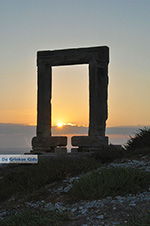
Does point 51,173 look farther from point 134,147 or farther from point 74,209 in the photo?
point 134,147

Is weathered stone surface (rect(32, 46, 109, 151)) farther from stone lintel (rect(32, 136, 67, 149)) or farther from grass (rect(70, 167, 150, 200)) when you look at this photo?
grass (rect(70, 167, 150, 200))

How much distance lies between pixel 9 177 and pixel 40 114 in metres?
9.05

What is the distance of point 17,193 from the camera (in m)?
11.2

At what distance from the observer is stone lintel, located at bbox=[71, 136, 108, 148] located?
1961cm

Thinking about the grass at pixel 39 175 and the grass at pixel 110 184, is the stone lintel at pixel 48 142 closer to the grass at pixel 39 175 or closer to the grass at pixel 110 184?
the grass at pixel 39 175

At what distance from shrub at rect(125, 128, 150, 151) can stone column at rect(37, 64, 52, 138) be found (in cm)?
517

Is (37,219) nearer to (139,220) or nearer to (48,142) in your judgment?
(139,220)

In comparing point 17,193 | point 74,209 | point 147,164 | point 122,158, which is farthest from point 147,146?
point 74,209

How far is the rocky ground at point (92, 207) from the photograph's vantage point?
7.70 metres

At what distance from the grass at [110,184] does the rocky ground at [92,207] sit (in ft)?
0.68

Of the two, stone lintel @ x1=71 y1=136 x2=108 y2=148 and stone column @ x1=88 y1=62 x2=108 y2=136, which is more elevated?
stone column @ x1=88 y1=62 x2=108 y2=136

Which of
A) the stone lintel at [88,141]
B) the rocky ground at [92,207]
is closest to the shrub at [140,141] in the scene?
the stone lintel at [88,141]

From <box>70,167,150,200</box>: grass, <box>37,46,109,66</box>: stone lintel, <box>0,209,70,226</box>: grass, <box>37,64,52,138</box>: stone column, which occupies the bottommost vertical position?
<box>0,209,70,226</box>: grass

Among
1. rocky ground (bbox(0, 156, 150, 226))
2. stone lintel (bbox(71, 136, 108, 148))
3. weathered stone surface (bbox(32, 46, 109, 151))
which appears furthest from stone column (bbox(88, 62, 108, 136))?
rocky ground (bbox(0, 156, 150, 226))
